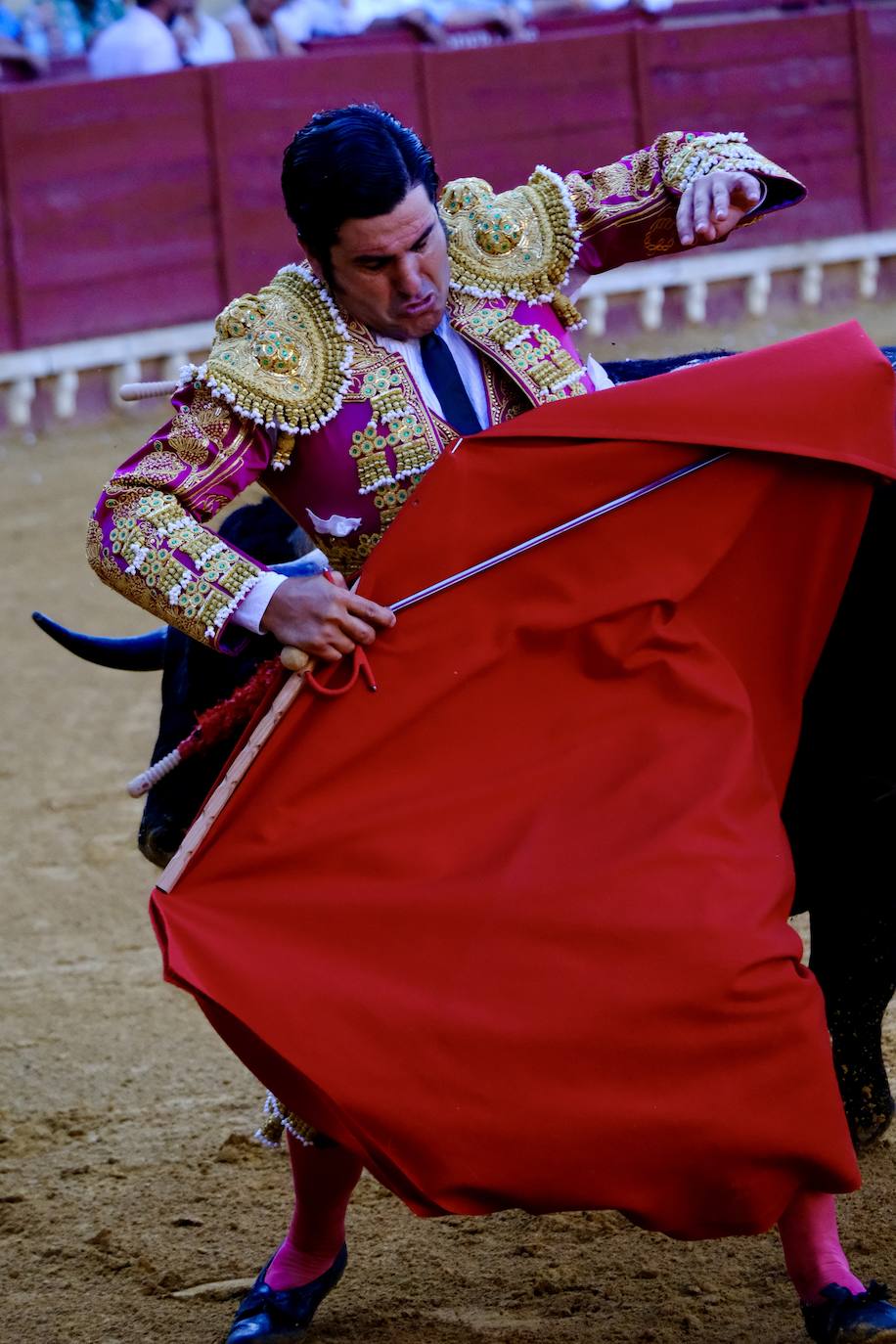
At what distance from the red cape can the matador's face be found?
196mm

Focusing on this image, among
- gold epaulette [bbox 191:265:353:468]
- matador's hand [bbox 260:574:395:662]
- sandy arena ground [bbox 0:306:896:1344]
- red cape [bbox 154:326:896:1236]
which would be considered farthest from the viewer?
sandy arena ground [bbox 0:306:896:1344]

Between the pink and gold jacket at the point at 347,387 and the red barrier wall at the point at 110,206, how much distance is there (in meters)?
6.92

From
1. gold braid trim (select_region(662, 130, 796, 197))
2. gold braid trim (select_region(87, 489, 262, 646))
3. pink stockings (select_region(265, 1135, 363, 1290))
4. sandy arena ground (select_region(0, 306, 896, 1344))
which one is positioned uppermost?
gold braid trim (select_region(662, 130, 796, 197))

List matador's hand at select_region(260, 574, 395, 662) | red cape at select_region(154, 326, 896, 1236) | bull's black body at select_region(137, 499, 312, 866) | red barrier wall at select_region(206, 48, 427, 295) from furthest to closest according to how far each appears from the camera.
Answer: red barrier wall at select_region(206, 48, 427, 295) → bull's black body at select_region(137, 499, 312, 866) → matador's hand at select_region(260, 574, 395, 662) → red cape at select_region(154, 326, 896, 1236)

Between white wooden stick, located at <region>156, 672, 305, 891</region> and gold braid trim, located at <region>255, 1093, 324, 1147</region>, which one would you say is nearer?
white wooden stick, located at <region>156, 672, 305, 891</region>

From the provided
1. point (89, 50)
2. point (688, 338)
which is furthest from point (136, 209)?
point (688, 338)

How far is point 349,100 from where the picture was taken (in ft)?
30.9

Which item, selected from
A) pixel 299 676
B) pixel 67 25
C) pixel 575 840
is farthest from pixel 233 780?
pixel 67 25

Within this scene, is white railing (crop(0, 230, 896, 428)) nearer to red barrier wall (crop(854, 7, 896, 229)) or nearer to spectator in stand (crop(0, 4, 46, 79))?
red barrier wall (crop(854, 7, 896, 229))

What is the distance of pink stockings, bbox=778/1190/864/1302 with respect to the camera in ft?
7.15

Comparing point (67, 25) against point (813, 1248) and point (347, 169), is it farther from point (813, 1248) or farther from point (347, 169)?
point (813, 1248)

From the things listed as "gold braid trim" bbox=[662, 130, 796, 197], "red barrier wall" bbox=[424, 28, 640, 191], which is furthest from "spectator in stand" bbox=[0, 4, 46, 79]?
"gold braid trim" bbox=[662, 130, 796, 197]

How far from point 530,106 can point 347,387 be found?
8137 millimetres

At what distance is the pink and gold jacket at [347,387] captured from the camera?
7.13 feet
